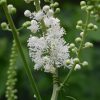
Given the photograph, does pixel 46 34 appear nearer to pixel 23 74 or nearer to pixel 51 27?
pixel 51 27

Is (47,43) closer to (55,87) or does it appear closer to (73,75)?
(55,87)

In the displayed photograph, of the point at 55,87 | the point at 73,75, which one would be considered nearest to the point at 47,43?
the point at 55,87

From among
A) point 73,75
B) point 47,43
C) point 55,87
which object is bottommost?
point 73,75

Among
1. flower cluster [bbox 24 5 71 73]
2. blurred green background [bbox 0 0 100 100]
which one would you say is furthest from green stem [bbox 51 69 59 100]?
blurred green background [bbox 0 0 100 100]

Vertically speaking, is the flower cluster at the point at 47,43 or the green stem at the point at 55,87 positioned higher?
the flower cluster at the point at 47,43

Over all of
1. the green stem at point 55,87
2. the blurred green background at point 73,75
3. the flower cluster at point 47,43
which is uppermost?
the flower cluster at point 47,43

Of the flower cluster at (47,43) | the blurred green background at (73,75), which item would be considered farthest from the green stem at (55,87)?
the blurred green background at (73,75)

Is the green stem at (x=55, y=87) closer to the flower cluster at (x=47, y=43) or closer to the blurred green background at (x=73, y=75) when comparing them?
the flower cluster at (x=47, y=43)

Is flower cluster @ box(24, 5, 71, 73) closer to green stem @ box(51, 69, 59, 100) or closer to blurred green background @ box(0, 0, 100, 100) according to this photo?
green stem @ box(51, 69, 59, 100)

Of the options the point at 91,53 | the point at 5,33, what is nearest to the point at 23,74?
the point at 91,53
